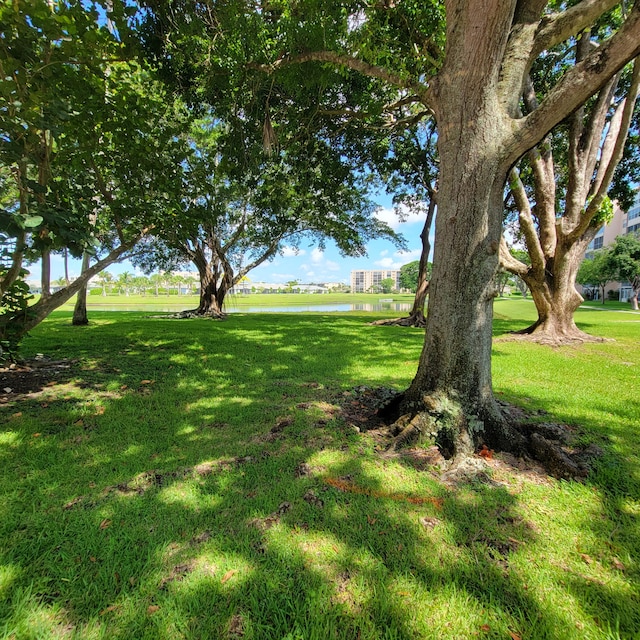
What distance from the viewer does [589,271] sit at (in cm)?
3850

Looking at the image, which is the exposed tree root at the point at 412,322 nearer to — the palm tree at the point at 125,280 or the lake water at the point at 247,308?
the lake water at the point at 247,308

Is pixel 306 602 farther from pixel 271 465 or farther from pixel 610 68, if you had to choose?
pixel 610 68

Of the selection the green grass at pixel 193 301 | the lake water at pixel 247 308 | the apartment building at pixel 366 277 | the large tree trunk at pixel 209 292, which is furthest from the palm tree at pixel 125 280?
the apartment building at pixel 366 277

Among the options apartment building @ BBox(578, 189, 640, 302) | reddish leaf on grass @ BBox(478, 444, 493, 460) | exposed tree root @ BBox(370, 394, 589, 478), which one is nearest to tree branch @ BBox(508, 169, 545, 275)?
exposed tree root @ BBox(370, 394, 589, 478)

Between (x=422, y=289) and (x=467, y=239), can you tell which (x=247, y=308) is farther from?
(x=467, y=239)

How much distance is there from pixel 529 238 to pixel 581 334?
321cm

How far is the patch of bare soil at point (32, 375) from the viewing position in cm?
400

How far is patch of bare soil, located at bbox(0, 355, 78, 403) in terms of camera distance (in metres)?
4.00

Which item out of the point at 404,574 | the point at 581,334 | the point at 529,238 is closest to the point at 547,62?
the point at 529,238

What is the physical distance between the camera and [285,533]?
73.2 inches

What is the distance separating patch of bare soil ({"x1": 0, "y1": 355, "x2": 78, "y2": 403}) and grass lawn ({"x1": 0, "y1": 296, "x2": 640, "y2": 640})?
316 mm

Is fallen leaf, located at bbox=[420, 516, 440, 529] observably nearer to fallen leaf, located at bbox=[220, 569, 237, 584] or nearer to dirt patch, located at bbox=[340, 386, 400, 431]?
fallen leaf, located at bbox=[220, 569, 237, 584]

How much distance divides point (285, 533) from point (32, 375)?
15.5 feet

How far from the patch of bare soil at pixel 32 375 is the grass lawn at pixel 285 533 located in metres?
0.32
